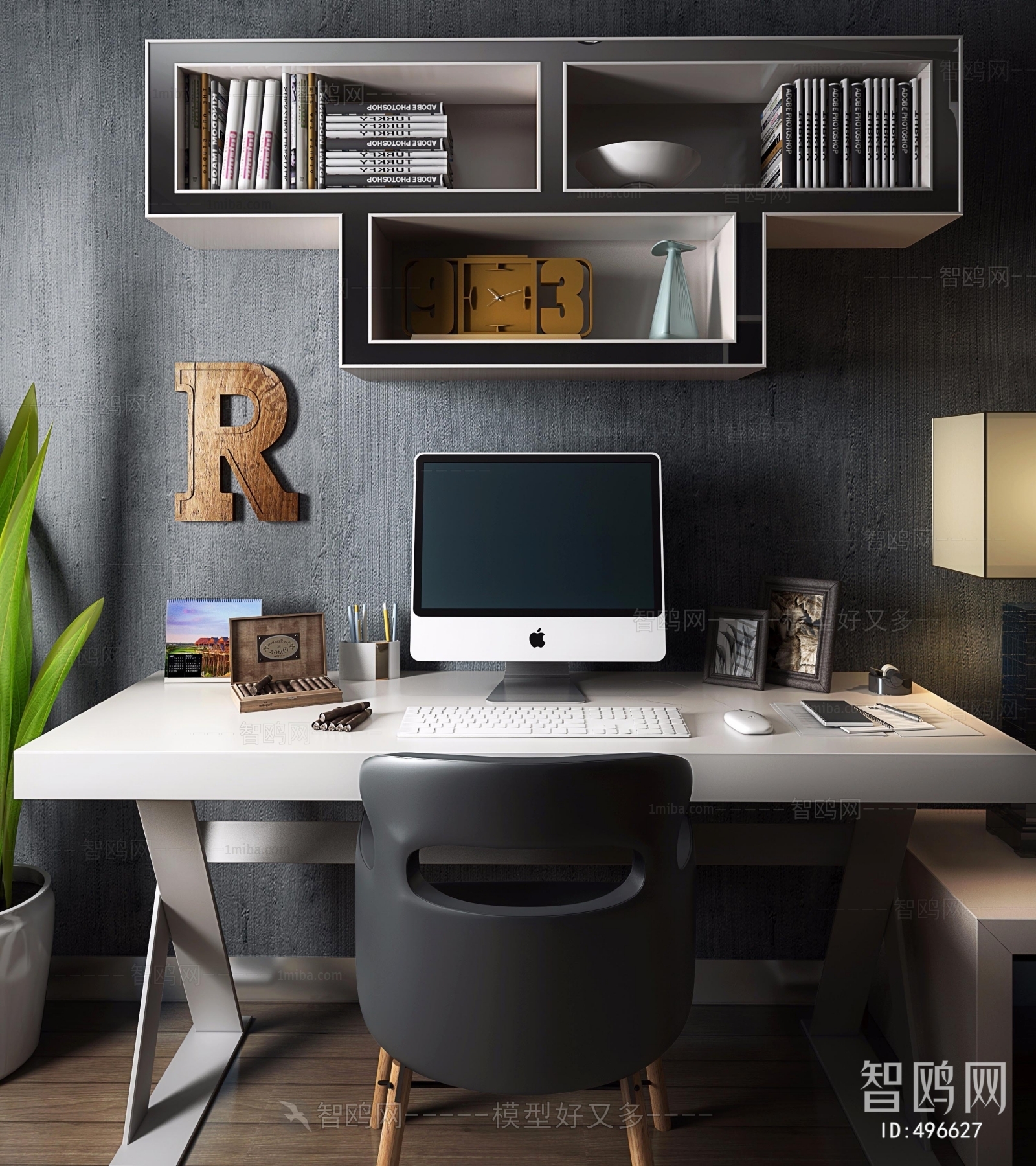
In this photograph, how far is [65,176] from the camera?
2.25 m

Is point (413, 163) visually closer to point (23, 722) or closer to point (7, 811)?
point (23, 722)

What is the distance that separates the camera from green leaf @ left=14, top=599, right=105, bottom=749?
2.05 metres

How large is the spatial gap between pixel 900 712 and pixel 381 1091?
130cm

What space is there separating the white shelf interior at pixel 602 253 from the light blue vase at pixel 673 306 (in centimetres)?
5

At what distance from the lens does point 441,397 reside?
228cm

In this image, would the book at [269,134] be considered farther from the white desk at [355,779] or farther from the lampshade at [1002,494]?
the lampshade at [1002,494]

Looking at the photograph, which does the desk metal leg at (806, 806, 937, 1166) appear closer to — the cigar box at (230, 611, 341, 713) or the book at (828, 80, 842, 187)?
the cigar box at (230, 611, 341, 713)

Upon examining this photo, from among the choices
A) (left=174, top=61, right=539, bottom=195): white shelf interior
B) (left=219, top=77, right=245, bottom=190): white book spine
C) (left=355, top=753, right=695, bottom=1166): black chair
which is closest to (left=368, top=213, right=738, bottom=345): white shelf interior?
(left=174, top=61, right=539, bottom=195): white shelf interior

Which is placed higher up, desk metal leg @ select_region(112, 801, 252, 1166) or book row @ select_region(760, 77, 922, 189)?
book row @ select_region(760, 77, 922, 189)

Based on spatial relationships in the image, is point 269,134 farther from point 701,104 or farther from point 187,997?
point 187,997

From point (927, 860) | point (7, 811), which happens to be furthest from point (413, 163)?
point (927, 860)

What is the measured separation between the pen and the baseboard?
0.83 metres

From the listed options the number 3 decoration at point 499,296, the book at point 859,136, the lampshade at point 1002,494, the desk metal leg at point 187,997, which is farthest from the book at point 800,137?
the desk metal leg at point 187,997

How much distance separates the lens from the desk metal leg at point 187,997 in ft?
5.86
